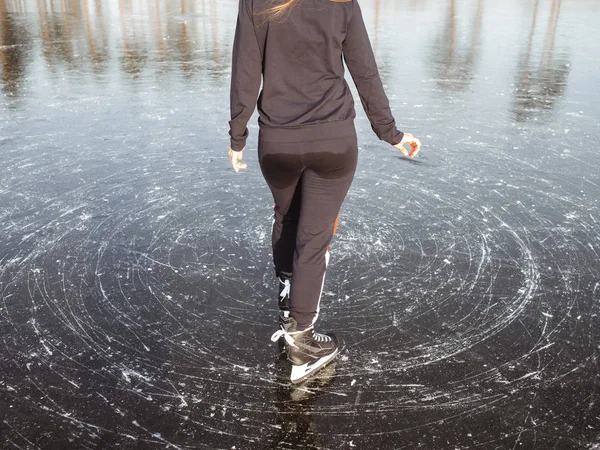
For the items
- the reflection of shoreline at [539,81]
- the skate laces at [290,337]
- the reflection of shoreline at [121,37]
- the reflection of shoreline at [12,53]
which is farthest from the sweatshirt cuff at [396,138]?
the reflection of shoreline at [121,37]

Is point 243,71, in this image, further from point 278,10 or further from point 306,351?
point 306,351

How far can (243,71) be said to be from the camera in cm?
253

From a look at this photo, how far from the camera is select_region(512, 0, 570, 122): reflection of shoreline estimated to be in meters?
7.72

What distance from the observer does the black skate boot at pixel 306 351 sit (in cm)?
283

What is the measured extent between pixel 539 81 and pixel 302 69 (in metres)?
7.85

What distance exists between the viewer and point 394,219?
4500 mm

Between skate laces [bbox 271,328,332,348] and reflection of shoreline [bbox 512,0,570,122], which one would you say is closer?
skate laces [bbox 271,328,332,348]

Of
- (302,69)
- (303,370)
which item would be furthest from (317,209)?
(303,370)

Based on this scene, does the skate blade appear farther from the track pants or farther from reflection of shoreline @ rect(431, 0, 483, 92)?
reflection of shoreline @ rect(431, 0, 483, 92)

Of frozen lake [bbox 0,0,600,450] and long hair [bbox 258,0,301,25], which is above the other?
long hair [bbox 258,0,301,25]

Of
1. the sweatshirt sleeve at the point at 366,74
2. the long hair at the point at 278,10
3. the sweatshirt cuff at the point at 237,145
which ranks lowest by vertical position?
the sweatshirt cuff at the point at 237,145

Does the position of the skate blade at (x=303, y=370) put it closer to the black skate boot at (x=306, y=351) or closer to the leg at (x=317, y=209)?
the black skate boot at (x=306, y=351)

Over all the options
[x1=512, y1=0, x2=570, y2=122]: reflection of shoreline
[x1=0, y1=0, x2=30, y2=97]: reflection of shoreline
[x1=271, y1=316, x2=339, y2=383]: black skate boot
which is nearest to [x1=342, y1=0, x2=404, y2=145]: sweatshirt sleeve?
[x1=271, y1=316, x2=339, y2=383]: black skate boot

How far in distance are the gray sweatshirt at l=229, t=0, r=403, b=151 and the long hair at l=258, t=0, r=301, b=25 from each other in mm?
16
